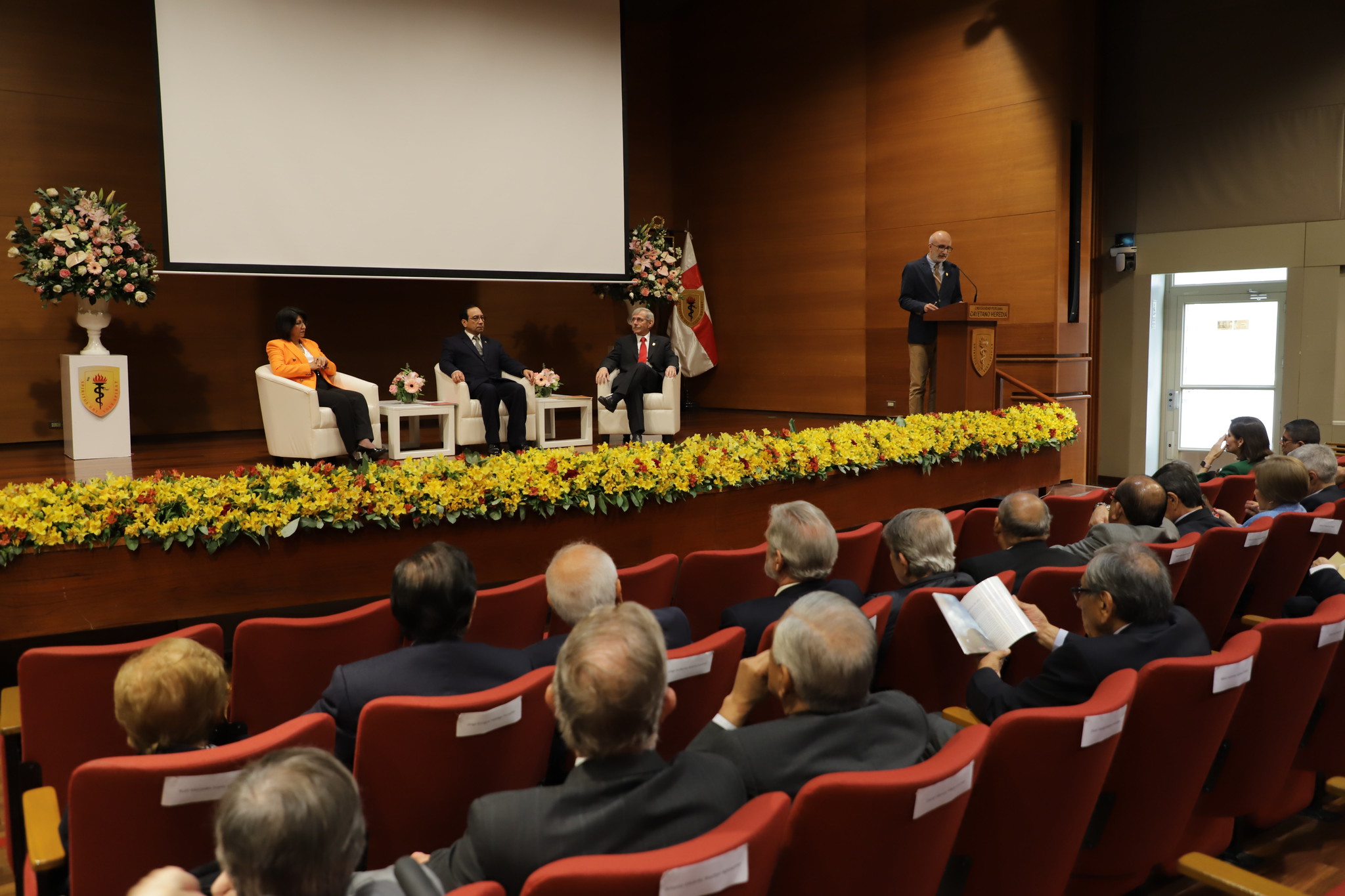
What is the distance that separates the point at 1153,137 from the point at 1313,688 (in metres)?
7.46

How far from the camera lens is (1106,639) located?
2094 mm

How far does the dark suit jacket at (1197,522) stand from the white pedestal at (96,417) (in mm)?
5674

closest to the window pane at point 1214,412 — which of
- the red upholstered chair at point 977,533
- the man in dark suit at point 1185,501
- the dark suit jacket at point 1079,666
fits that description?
the man in dark suit at point 1185,501

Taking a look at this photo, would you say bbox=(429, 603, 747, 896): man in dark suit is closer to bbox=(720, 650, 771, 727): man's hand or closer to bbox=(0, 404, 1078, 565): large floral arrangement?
bbox=(720, 650, 771, 727): man's hand

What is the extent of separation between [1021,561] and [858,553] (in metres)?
0.70

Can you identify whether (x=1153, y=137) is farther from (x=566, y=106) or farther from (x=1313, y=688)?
(x=1313, y=688)

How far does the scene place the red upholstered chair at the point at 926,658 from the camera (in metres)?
2.43

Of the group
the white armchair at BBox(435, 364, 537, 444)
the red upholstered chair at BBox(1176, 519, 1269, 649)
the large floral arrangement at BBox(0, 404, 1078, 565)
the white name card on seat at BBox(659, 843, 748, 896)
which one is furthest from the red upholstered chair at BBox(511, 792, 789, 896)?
the white armchair at BBox(435, 364, 537, 444)

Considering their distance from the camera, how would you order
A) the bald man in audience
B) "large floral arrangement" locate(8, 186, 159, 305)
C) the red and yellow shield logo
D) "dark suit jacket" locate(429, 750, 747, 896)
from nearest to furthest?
1. "dark suit jacket" locate(429, 750, 747, 896)
2. the bald man in audience
3. "large floral arrangement" locate(8, 186, 159, 305)
4. the red and yellow shield logo

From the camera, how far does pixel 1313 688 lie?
7.41 feet

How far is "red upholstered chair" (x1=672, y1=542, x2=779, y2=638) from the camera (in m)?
3.05

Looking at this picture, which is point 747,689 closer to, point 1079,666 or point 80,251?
point 1079,666

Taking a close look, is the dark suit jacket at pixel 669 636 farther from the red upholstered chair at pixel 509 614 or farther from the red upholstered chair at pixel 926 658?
the red upholstered chair at pixel 926 658

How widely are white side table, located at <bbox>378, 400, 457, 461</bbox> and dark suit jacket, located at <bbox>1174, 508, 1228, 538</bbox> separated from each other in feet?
12.7
